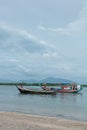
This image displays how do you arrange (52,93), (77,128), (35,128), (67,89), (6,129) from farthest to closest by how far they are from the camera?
(67,89)
(52,93)
(77,128)
(35,128)
(6,129)

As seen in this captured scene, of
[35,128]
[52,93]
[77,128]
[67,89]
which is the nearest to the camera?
Result: [35,128]

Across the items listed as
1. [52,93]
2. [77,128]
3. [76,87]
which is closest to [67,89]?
[76,87]

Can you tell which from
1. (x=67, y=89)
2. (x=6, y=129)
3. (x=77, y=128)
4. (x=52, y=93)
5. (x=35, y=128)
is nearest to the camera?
(x=6, y=129)

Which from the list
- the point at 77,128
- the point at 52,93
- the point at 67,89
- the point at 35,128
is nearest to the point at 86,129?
the point at 77,128

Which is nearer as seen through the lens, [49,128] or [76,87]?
[49,128]

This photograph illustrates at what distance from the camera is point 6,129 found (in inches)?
524

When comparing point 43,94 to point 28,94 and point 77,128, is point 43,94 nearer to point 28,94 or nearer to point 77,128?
point 28,94

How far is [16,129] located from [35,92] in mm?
55828

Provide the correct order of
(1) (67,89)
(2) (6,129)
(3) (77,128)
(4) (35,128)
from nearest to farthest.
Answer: (2) (6,129)
(4) (35,128)
(3) (77,128)
(1) (67,89)

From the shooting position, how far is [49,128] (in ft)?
48.5

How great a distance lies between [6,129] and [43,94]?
5603cm

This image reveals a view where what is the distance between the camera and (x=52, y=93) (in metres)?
68.8

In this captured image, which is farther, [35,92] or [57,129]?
[35,92]

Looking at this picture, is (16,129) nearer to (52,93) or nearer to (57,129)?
(57,129)
